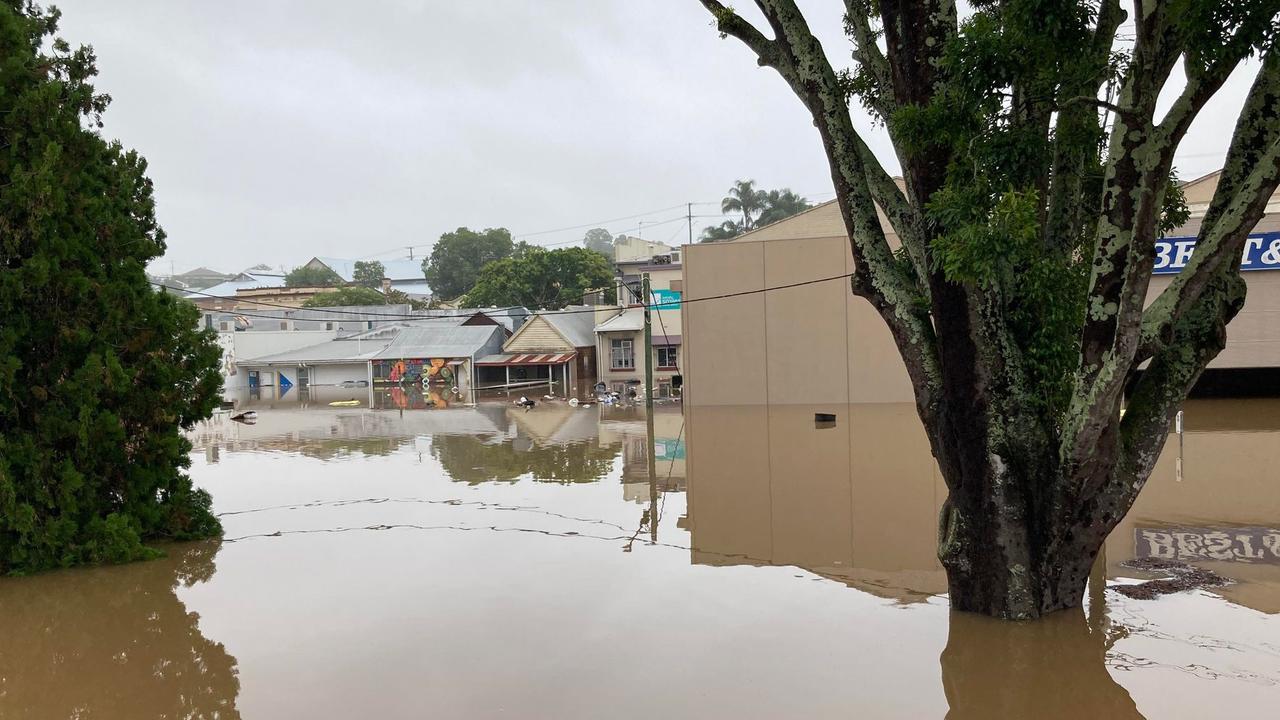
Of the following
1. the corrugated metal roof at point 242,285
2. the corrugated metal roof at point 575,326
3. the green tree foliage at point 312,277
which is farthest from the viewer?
the green tree foliage at point 312,277

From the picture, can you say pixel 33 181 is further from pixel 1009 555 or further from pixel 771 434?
pixel 771 434

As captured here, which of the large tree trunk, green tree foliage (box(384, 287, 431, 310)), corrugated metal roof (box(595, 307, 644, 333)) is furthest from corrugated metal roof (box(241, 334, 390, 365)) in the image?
the large tree trunk

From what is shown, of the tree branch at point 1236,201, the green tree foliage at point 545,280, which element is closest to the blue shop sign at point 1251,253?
the tree branch at point 1236,201

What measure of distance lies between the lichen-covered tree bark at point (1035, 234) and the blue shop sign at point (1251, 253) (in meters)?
16.5

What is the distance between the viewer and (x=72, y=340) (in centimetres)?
1003

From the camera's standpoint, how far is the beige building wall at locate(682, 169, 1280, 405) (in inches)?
1016

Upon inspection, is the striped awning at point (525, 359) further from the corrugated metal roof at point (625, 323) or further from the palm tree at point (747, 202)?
the palm tree at point (747, 202)

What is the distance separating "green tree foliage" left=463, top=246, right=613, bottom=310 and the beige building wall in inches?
865

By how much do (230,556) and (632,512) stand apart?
5249mm

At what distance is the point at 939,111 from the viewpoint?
6.47m

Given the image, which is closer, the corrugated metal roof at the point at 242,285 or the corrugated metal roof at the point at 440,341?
the corrugated metal roof at the point at 440,341

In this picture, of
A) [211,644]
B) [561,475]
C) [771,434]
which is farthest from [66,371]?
[771,434]

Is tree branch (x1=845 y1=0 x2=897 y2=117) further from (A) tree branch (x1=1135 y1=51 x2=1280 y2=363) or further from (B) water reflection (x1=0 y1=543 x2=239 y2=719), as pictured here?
(B) water reflection (x1=0 y1=543 x2=239 y2=719)

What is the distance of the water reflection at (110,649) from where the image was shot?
21.3ft
